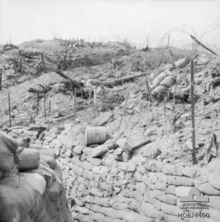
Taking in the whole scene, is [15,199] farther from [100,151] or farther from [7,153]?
[100,151]

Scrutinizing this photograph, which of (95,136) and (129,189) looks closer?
(129,189)

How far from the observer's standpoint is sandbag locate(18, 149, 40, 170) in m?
3.27

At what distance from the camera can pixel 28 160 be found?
10.9ft

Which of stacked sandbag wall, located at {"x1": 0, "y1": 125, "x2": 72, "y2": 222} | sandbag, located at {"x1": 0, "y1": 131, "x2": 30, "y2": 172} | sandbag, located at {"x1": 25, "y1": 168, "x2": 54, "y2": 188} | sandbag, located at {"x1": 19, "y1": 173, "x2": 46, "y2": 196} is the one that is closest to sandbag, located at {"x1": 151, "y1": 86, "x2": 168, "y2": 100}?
stacked sandbag wall, located at {"x1": 0, "y1": 125, "x2": 72, "y2": 222}

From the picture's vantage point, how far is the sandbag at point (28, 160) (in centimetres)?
327

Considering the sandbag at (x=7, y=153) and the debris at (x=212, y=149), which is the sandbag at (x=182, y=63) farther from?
the sandbag at (x=7, y=153)

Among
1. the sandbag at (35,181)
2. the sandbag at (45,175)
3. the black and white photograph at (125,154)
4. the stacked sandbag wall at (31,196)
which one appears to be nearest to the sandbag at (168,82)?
the black and white photograph at (125,154)

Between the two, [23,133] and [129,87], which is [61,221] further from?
[129,87]

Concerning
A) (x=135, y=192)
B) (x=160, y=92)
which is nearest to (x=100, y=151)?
(x=135, y=192)

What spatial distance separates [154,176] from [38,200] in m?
2.80

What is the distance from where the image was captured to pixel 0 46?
25.8 meters

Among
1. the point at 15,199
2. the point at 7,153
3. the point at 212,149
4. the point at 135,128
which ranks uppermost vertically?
the point at 7,153

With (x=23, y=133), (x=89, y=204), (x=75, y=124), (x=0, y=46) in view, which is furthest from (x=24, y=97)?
(x=0, y=46)

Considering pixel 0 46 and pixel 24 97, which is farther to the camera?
pixel 0 46
